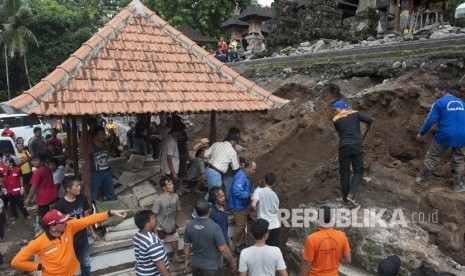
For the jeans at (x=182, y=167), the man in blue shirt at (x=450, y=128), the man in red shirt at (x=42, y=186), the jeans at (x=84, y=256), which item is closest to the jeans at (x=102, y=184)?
the man in red shirt at (x=42, y=186)

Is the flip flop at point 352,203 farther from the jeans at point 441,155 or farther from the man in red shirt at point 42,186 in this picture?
the man in red shirt at point 42,186

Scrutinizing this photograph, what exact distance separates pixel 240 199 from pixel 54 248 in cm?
293

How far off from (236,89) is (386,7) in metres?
15.1

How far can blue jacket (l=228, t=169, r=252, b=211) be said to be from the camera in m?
5.80

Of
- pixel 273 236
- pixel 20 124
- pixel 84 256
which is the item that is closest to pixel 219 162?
pixel 273 236

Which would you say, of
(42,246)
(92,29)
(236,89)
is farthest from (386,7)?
(92,29)

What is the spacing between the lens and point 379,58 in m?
9.21

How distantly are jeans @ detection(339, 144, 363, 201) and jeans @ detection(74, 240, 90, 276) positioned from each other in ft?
14.0

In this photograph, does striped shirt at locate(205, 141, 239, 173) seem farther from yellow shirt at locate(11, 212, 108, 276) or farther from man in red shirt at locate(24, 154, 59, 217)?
man in red shirt at locate(24, 154, 59, 217)

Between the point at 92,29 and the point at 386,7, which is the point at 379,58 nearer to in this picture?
the point at 386,7

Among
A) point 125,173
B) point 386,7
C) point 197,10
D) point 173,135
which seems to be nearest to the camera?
point 173,135

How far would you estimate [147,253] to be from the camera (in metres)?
4.00

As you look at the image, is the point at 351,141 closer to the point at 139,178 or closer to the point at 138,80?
the point at 138,80

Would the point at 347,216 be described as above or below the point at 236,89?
below
